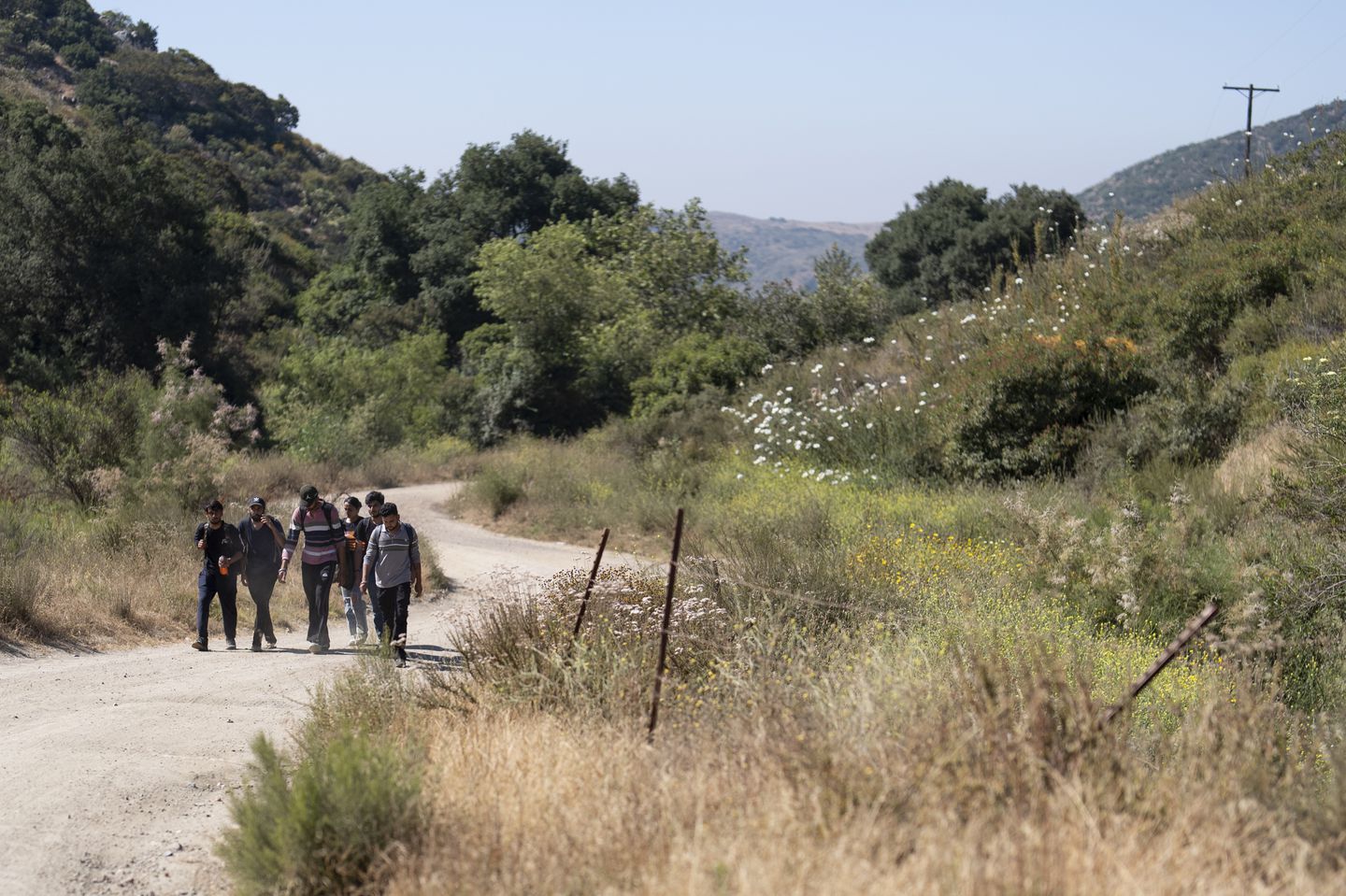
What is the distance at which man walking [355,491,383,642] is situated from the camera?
12531 millimetres

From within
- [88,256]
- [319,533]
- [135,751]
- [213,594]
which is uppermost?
[88,256]

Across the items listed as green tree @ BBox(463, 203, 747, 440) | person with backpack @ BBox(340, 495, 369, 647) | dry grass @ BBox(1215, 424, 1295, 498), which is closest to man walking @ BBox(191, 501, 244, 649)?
person with backpack @ BBox(340, 495, 369, 647)

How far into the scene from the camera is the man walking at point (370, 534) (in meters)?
12.5

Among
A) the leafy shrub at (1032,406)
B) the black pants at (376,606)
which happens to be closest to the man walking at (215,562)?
the black pants at (376,606)

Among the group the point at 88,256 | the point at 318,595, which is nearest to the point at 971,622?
the point at 318,595

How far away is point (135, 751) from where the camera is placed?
8.85 metres

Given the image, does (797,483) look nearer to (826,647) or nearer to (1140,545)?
(1140,545)

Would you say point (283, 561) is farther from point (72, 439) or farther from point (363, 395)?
point (363, 395)

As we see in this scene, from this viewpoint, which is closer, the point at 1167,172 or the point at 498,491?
the point at 498,491

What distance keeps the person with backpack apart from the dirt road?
36 centimetres

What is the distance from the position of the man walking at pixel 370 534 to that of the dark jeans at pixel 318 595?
33 centimetres

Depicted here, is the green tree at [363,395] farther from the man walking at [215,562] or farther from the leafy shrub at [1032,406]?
the man walking at [215,562]

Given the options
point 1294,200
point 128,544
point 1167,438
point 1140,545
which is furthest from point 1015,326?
point 128,544

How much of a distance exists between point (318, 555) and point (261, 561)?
668 millimetres
